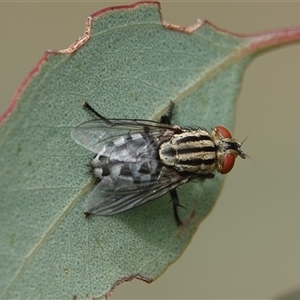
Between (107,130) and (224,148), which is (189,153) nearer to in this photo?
(224,148)

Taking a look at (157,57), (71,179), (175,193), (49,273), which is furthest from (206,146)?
(49,273)

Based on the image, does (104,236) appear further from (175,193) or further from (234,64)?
(234,64)

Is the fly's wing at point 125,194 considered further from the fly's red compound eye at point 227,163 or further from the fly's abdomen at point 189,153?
the fly's red compound eye at point 227,163

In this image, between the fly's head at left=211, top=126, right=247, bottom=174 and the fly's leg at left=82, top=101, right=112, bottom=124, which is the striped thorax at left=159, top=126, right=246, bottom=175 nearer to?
the fly's head at left=211, top=126, right=247, bottom=174

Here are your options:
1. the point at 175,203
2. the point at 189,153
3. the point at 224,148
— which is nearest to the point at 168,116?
the point at 189,153

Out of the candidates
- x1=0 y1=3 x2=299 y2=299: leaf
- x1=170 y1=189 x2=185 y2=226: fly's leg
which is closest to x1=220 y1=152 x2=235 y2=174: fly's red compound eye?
x1=0 y1=3 x2=299 y2=299: leaf

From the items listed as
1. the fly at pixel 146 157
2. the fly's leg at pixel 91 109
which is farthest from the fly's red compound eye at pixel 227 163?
the fly's leg at pixel 91 109
